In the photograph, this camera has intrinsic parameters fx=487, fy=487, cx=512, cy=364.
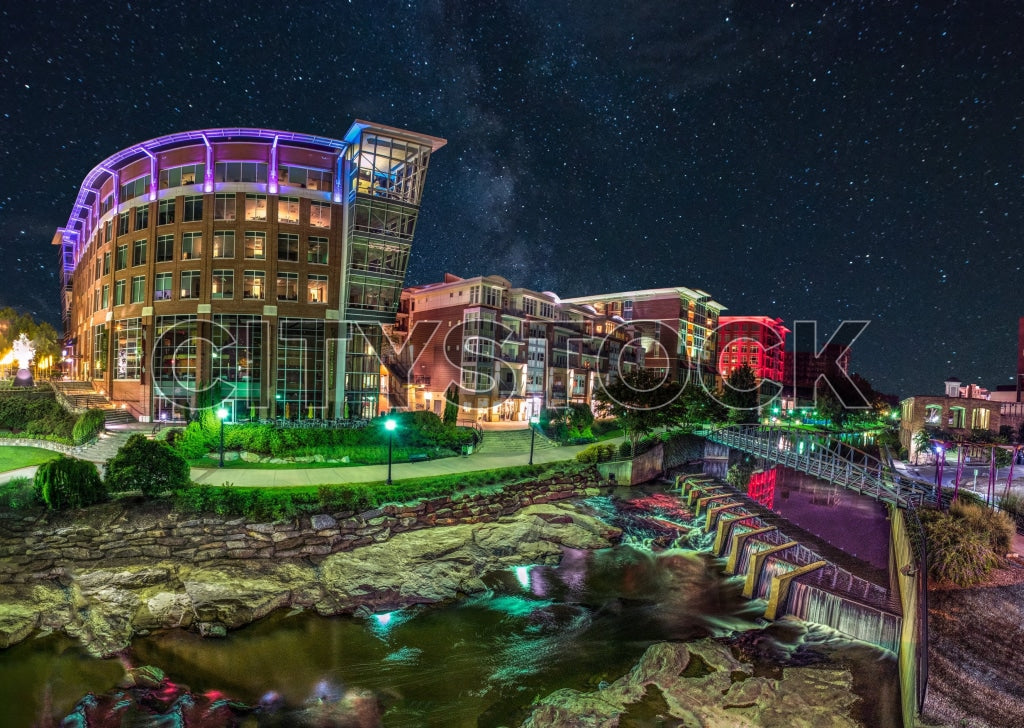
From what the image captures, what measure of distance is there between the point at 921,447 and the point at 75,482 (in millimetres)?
54646

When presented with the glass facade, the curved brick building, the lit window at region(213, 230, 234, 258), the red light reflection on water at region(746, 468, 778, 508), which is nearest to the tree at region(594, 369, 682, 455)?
the red light reflection on water at region(746, 468, 778, 508)

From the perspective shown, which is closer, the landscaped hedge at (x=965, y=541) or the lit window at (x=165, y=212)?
the landscaped hedge at (x=965, y=541)

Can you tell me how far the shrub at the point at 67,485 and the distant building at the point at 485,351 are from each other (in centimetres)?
2476

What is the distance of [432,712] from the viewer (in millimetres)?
10812

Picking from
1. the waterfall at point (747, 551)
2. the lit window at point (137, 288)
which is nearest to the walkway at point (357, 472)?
the waterfall at point (747, 551)

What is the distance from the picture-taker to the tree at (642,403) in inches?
1350

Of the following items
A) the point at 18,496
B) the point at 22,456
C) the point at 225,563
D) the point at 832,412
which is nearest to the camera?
the point at 225,563

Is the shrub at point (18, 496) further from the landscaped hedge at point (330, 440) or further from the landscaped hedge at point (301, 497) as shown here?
the landscaped hedge at point (330, 440)

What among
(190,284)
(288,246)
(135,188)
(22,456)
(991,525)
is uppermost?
(135,188)

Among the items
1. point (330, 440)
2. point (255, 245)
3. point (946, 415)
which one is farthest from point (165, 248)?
point (946, 415)

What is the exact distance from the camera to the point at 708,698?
1113 centimetres

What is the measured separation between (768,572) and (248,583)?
1762cm

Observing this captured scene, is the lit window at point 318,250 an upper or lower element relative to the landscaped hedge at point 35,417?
upper

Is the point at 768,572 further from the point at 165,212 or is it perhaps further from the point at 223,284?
the point at 165,212
